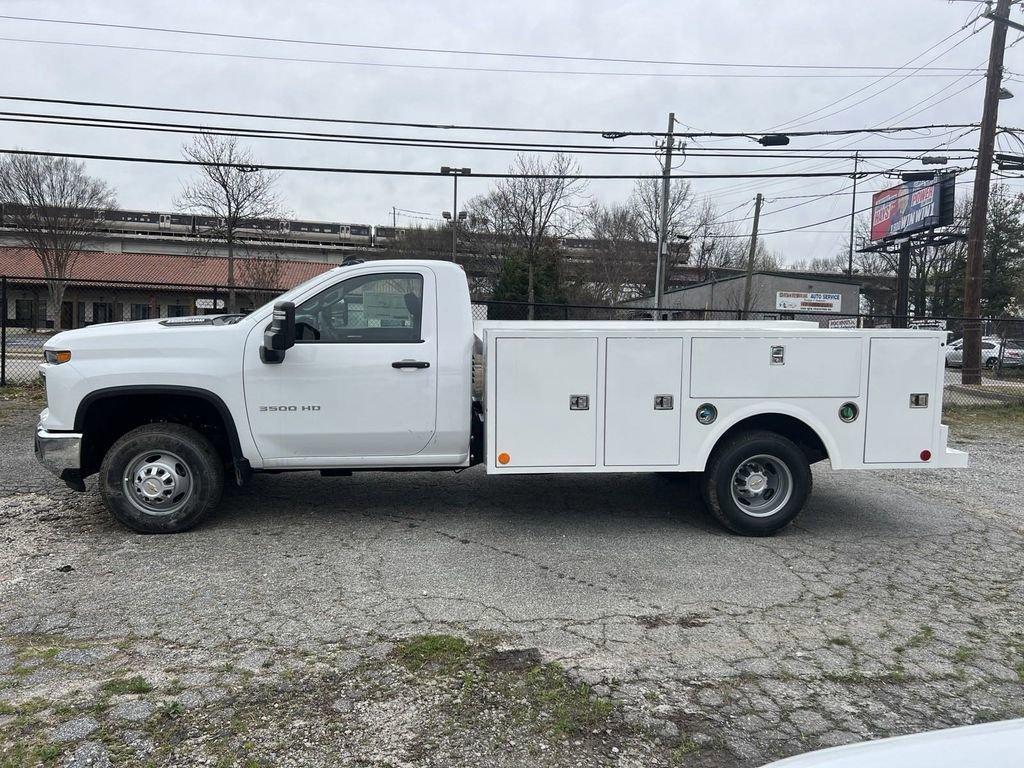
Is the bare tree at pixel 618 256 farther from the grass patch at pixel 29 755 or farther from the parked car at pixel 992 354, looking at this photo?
the grass patch at pixel 29 755

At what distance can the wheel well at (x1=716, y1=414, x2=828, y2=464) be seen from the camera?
19.7 feet

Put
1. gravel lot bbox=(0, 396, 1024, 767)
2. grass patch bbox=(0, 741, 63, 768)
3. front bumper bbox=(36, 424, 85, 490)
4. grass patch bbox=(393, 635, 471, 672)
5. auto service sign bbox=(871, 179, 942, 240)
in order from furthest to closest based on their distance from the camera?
auto service sign bbox=(871, 179, 942, 240)
front bumper bbox=(36, 424, 85, 490)
grass patch bbox=(393, 635, 471, 672)
gravel lot bbox=(0, 396, 1024, 767)
grass patch bbox=(0, 741, 63, 768)

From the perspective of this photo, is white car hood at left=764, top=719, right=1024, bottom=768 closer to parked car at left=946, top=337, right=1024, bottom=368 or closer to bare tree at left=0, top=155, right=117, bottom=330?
parked car at left=946, top=337, right=1024, bottom=368

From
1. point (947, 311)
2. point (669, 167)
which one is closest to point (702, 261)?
point (947, 311)

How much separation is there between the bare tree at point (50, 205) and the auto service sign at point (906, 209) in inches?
1714

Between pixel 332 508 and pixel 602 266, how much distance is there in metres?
38.5

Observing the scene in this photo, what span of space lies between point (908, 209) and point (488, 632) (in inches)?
1370

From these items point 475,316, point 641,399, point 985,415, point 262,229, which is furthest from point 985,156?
point 262,229

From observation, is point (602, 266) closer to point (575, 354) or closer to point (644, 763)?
point (575, 354)

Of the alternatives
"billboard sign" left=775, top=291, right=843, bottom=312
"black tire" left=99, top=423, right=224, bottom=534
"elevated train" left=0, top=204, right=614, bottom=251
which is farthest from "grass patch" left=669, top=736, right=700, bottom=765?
"elevated train" left=0, top=204, right=614, bottom=251

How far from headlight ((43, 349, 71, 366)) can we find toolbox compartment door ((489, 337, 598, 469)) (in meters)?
3.22

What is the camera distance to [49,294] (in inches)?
1718

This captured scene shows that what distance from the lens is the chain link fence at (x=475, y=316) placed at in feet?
45.6

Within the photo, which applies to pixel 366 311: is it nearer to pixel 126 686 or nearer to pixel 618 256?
pixel 126 686
